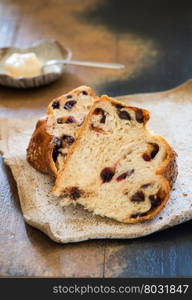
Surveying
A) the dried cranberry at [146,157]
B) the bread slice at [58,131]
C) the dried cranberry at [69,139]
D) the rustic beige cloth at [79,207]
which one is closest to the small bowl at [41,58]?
the rustic beige cloth at [79,207]

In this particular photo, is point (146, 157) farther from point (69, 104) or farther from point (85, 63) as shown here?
point (85, 63)

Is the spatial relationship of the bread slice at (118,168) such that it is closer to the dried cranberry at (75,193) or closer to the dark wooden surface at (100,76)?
the dried cranberry at (75,193)

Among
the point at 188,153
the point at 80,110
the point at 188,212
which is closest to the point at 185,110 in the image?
the point at 188,153

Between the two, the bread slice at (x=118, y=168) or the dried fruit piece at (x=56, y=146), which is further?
the dried fruit piece at (x=56, y=146)

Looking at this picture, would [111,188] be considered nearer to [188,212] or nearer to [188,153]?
[188,212]

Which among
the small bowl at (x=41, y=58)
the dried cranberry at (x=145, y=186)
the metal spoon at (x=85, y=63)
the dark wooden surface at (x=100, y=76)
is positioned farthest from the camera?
the metal spoon at (x=85, y=63)

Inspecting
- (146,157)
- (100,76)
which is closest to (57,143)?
(146,157)

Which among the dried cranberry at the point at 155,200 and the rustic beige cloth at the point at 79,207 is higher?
the dried cranberry at the point at 155,200
